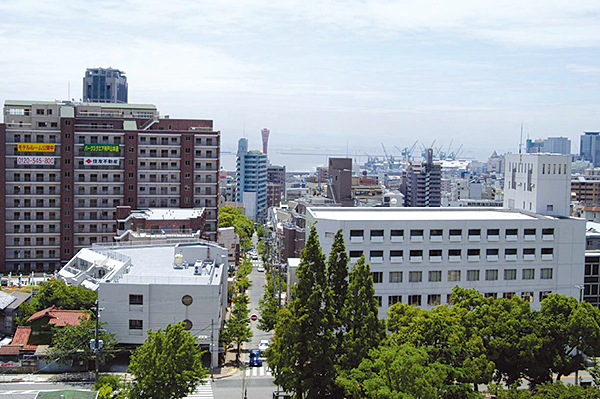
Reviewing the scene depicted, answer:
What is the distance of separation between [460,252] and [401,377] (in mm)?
16800

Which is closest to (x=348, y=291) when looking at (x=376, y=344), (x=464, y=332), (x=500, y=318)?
(x=376, y=344)

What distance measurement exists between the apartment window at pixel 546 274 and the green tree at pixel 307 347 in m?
17.2

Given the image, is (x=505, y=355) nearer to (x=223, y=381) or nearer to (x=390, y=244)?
(x=390, y=244)

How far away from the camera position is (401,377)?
2025 cm

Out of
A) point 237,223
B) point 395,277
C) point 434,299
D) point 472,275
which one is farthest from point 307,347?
point 237,223

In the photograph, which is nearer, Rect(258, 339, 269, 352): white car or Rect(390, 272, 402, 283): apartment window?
Rect(390, 272, 402, 283): apartment window

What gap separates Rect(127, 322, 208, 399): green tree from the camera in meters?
23.9

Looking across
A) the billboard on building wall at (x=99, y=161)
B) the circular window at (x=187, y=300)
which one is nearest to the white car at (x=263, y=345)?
the circular window at (x=187, y=300)

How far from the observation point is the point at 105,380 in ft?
78.9

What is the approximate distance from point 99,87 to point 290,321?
11554 cm

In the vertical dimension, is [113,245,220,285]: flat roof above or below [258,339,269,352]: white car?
above

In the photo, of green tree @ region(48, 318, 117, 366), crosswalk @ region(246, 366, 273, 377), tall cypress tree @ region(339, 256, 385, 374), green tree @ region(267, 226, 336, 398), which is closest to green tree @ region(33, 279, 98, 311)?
green tree @ region(48, 318, 117, 366)

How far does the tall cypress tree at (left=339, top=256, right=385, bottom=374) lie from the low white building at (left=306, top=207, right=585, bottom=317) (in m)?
10.2

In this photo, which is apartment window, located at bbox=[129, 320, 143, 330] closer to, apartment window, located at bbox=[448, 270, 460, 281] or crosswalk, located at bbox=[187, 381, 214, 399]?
crosswalk, located at bbox=[187, 381, 214, 399]
